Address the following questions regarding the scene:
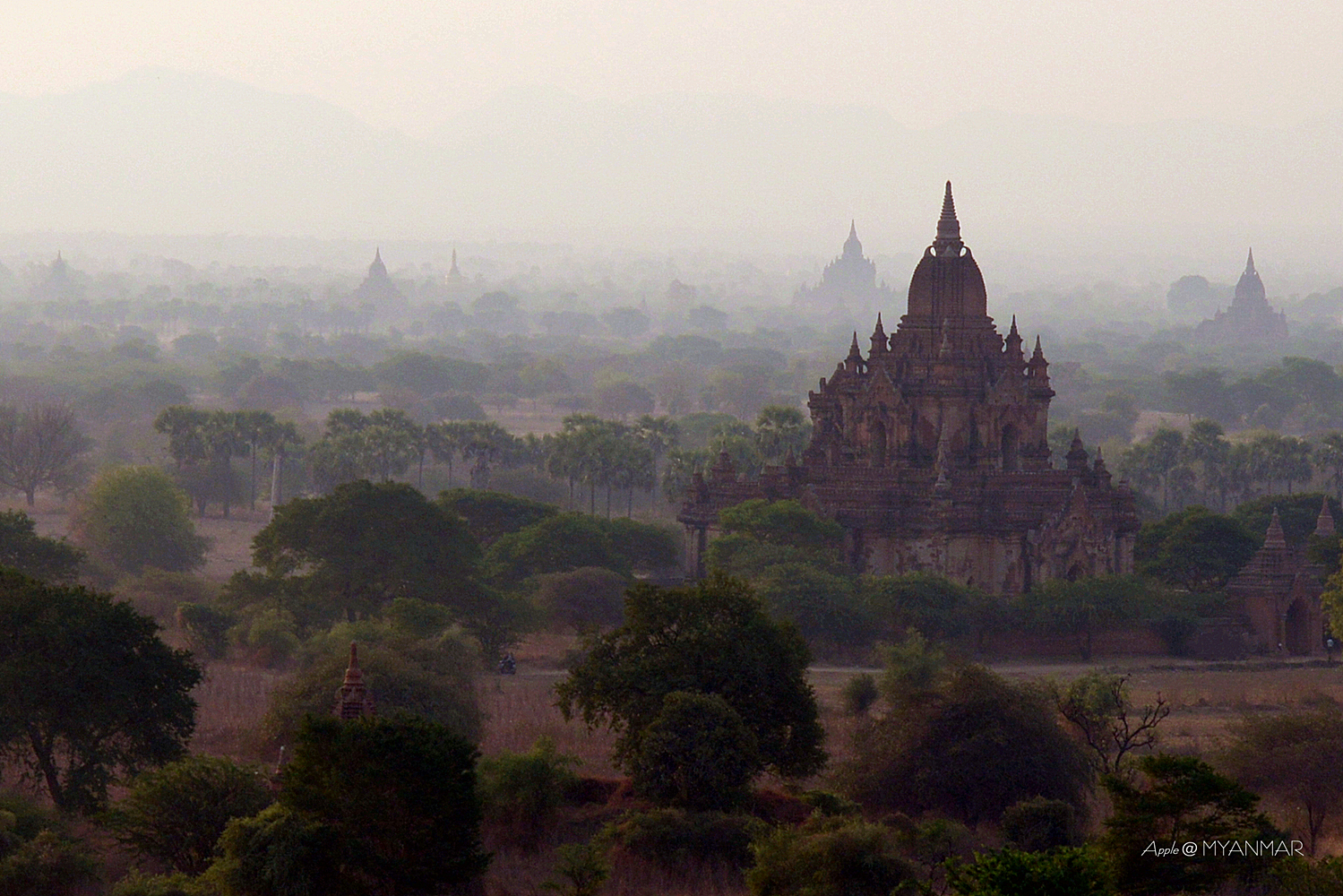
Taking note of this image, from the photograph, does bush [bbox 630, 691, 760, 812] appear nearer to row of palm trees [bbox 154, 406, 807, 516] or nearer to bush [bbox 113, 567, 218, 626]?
bush [bbox 113, 567, 218, 626]

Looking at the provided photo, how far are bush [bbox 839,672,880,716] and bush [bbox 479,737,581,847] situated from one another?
1072cm

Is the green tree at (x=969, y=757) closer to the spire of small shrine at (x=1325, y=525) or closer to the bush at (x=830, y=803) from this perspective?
the bush at (x=830, y=803)

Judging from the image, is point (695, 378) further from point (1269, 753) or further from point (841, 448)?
point (1269, 753)

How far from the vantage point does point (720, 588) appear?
40.0 m

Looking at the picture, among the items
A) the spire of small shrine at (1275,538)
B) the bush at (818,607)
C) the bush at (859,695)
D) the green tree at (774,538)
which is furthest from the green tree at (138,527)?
the spire of small shrine at (1275,538)

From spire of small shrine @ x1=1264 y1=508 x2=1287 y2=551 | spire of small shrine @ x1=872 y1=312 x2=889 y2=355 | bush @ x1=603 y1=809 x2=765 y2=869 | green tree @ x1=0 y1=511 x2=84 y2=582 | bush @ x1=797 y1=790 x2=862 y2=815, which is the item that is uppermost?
spire of small shrine @ x1=872 y1=312 x2=889 y2=355

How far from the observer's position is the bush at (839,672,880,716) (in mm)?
47094

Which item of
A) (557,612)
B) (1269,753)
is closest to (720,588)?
(1269,753)

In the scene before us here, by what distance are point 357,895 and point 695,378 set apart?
15153cm

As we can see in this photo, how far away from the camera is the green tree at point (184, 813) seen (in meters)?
33.8

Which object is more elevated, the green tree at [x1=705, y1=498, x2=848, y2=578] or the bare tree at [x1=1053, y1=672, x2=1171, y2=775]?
the green tree at [x1=705, y1=498, x2=848, y2=578]

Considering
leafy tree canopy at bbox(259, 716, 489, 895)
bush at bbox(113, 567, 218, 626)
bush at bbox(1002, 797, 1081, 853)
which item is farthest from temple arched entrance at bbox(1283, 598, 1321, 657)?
leafy tree canopy at bbox(259, 716, 489, 895)

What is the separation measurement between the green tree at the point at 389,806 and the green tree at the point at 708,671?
20.2 ft

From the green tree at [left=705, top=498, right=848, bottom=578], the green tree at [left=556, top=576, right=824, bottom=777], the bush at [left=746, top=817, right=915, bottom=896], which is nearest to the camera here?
the bush at [left=746, top=817, right=915, bottom=896]
